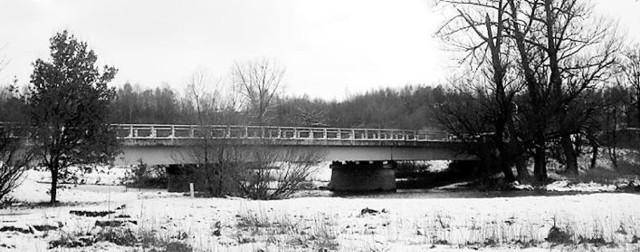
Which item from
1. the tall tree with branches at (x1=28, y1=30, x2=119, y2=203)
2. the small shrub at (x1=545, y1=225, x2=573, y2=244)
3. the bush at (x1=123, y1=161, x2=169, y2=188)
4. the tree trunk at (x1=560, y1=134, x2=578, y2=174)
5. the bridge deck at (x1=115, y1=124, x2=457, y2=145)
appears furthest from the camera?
the bush at (x1=123, y1=161, x2=169, y2=188)

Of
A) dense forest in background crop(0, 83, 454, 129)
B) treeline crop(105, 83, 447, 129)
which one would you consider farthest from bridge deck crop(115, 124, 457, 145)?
treeline crop(105, 83, 447, 129)

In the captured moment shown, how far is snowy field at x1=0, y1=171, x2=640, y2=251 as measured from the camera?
10.6 metres

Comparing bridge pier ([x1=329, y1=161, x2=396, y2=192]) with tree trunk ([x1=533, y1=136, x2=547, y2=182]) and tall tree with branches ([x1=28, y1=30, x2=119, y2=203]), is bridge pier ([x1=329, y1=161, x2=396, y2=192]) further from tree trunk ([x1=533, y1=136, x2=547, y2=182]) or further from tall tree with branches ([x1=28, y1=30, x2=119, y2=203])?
tall tree with branches ([x1=28, y1=30, x2=119, y2=203])

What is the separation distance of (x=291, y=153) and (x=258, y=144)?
2.13 meters

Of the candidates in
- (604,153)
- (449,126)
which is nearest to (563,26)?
(449,126)

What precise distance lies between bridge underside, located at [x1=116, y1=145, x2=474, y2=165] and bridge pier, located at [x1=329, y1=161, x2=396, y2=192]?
1204mm

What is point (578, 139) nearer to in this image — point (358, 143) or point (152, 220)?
point (358, 143)

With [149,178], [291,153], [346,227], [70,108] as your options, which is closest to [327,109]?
[149,178]

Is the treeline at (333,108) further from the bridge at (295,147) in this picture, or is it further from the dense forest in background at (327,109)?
the bridge at (295,147)

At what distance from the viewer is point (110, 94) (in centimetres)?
2384

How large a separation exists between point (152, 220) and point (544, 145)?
34802mm

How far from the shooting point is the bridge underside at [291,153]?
86.1 feet

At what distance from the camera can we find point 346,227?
13.7m

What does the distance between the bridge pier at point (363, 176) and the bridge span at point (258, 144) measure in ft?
3.92
